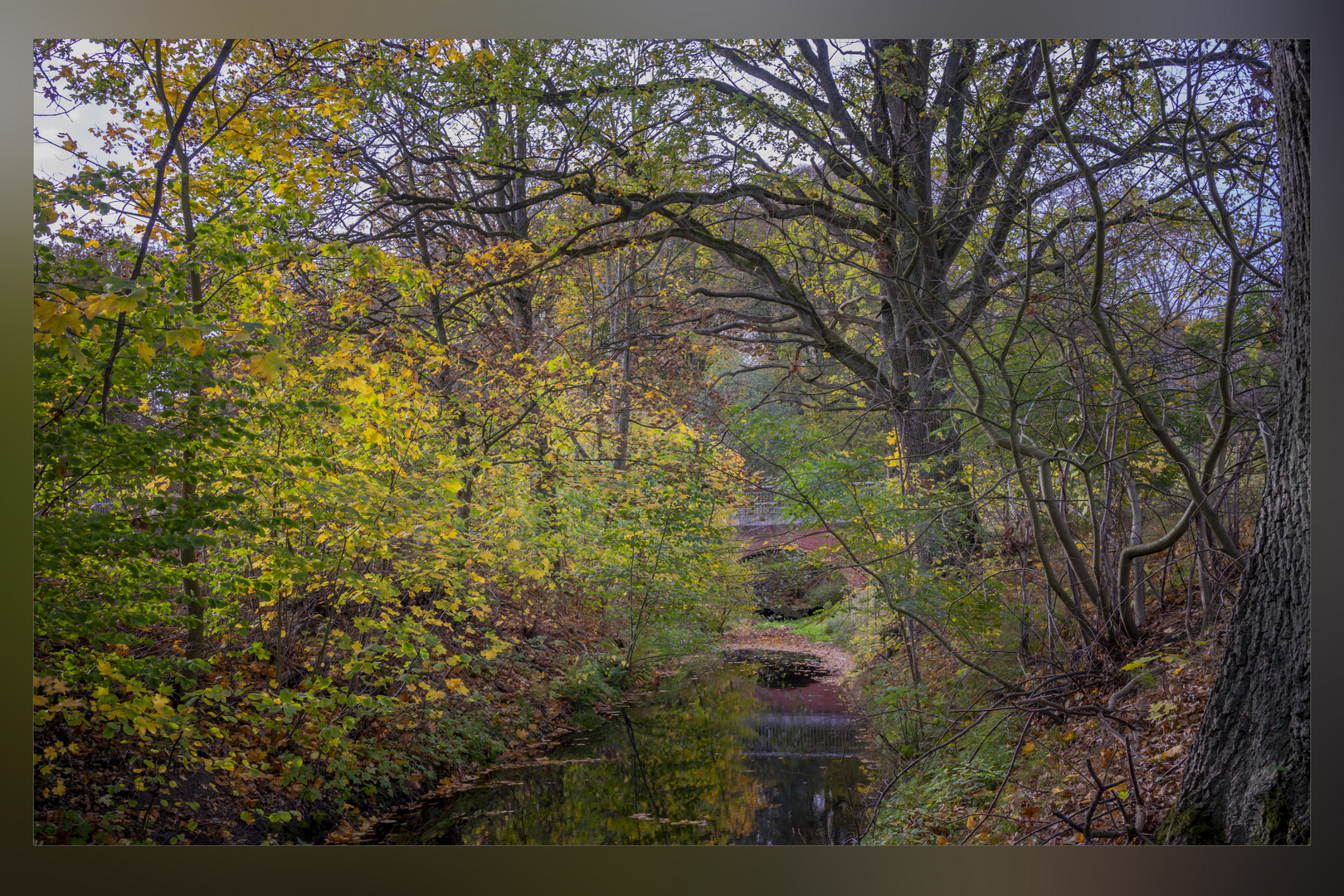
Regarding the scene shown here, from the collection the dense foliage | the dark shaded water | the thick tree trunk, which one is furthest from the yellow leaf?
the thick tree trunk

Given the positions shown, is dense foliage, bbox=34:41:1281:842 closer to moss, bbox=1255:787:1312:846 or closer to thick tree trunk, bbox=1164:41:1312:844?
thick tree trunk, bbox=1164:41:1312:844

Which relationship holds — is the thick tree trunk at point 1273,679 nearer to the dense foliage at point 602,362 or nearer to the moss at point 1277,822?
the moss at point 1277,822

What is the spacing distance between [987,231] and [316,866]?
3856 mm

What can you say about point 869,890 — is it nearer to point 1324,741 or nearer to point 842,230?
point 1324,741

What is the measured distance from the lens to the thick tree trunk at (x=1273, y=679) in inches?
96.5

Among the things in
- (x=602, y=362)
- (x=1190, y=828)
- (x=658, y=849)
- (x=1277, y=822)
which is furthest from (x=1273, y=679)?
(x=602, y=362)

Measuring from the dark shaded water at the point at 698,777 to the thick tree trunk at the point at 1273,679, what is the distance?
139 centimetres

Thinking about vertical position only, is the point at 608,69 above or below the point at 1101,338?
above

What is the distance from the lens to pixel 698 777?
337 centimetres

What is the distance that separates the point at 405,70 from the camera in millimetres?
3418

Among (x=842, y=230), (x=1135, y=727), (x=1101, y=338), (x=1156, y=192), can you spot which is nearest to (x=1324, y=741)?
(x=1135, y=727)

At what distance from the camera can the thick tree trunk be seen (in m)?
2.45

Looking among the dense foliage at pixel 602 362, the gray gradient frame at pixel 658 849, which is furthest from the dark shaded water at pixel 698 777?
the gray gradient frame at pixel 658 849

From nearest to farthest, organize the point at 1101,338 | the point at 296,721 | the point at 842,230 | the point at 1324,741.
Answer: the point at 1324,741, the point at 1101,338, the point at 296,721, the point at 842,230
